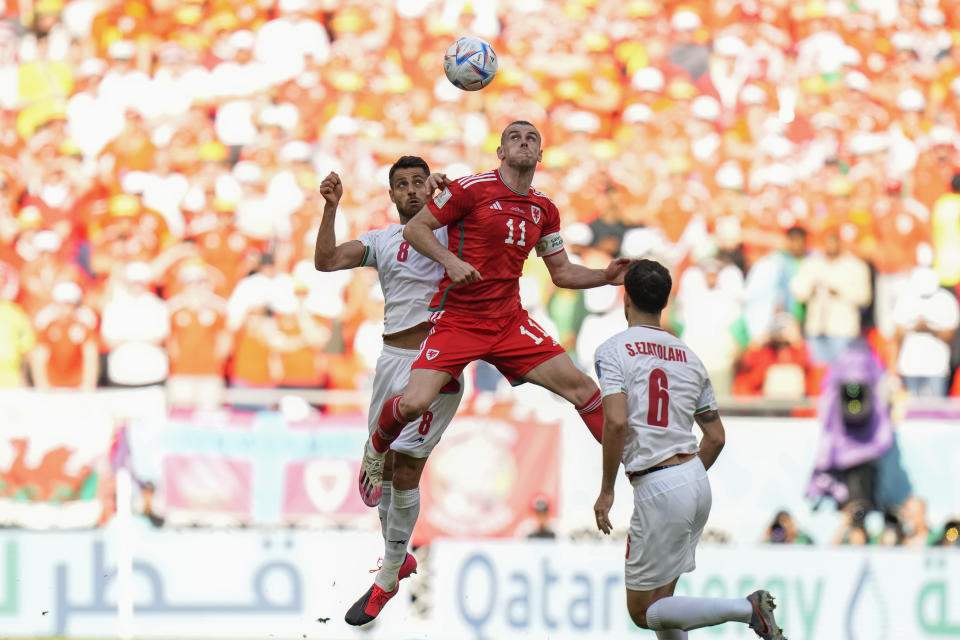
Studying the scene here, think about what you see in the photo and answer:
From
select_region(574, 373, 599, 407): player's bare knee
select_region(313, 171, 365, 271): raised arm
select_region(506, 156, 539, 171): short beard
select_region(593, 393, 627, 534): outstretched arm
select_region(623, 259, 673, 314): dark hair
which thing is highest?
select_region(506, 156, 539, 171): short beard

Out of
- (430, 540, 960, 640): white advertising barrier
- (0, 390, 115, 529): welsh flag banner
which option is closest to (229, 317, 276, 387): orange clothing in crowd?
(0, 390, 115, 529): welsh flag banner

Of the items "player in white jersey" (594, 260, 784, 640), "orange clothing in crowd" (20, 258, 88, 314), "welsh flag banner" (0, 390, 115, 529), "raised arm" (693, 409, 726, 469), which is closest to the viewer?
"player in white jersey" (594, 260, 784, 640)

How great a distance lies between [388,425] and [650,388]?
5.45 feet

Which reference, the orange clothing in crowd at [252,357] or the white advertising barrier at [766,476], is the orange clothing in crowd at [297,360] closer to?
the orange clothing in crowd at [252,357]

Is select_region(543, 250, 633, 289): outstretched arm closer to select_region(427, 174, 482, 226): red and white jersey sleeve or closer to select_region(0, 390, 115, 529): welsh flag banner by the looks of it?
select_region(427, 174, 482, 226): red and white jersey sleeve

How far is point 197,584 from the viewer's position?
37.3 feet

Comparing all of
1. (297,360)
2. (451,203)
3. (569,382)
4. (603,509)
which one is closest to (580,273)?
(569,382)

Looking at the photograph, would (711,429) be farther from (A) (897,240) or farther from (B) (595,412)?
(A) (897,240)

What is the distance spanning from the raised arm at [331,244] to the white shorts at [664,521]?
231 centimetres

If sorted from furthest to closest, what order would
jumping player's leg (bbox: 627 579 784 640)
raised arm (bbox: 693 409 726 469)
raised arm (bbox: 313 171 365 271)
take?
1. raised arm (bbox: 313 171 365 271)
2. raised arm (bbox: 693 409 726 469)
3. jumping player's leg (bbox: 627 579 784 640)

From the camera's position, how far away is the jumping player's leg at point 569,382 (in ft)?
23.4

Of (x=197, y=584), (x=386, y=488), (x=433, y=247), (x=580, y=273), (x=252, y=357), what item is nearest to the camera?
(x=433, y=247)

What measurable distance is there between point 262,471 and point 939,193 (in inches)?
309

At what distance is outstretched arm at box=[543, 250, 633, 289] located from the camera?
722 cm
